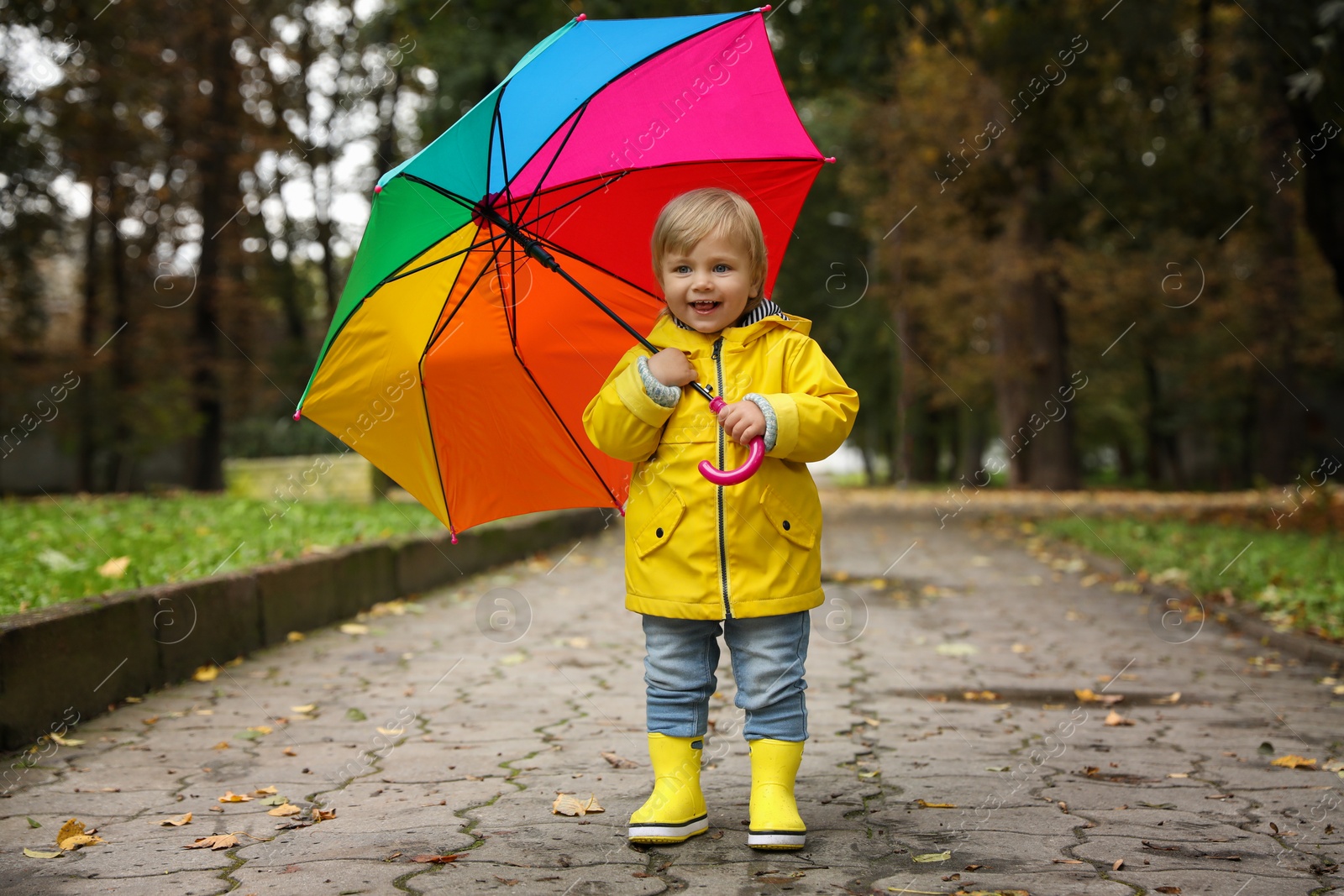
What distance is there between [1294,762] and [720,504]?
2354mm

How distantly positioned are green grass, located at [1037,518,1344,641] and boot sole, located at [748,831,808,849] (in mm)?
4502

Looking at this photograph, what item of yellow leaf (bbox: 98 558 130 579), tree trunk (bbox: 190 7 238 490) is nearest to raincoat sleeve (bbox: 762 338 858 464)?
yellow leaf (bbox: 98 558 130 579)

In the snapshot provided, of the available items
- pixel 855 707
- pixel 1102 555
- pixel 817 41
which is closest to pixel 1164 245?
pixel 817 41

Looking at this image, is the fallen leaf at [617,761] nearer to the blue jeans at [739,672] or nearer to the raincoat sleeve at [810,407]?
the blue jeans at [739,672]

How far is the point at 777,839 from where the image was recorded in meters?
2.96

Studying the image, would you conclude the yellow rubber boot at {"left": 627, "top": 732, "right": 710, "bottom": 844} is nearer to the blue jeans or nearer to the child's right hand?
the blue jeans

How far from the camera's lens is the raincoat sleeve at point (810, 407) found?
296 cm

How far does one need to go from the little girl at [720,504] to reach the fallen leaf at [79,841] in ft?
4.76

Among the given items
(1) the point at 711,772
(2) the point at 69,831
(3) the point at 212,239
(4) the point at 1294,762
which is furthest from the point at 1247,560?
(3) the point at 212,239

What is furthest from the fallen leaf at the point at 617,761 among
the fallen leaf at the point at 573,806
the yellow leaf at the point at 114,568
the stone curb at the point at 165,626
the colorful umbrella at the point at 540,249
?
the yellow leaf at the point at 114,568

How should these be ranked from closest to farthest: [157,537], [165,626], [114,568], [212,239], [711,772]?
1. [711,772]
2. [165,626]
3. [114,568]
4. [157,537]
5. [212,239]

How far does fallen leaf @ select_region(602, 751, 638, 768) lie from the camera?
13.0 feet

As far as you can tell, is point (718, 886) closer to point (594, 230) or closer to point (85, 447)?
point (594, 230)

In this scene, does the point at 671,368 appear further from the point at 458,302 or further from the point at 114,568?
the point at 114,568
